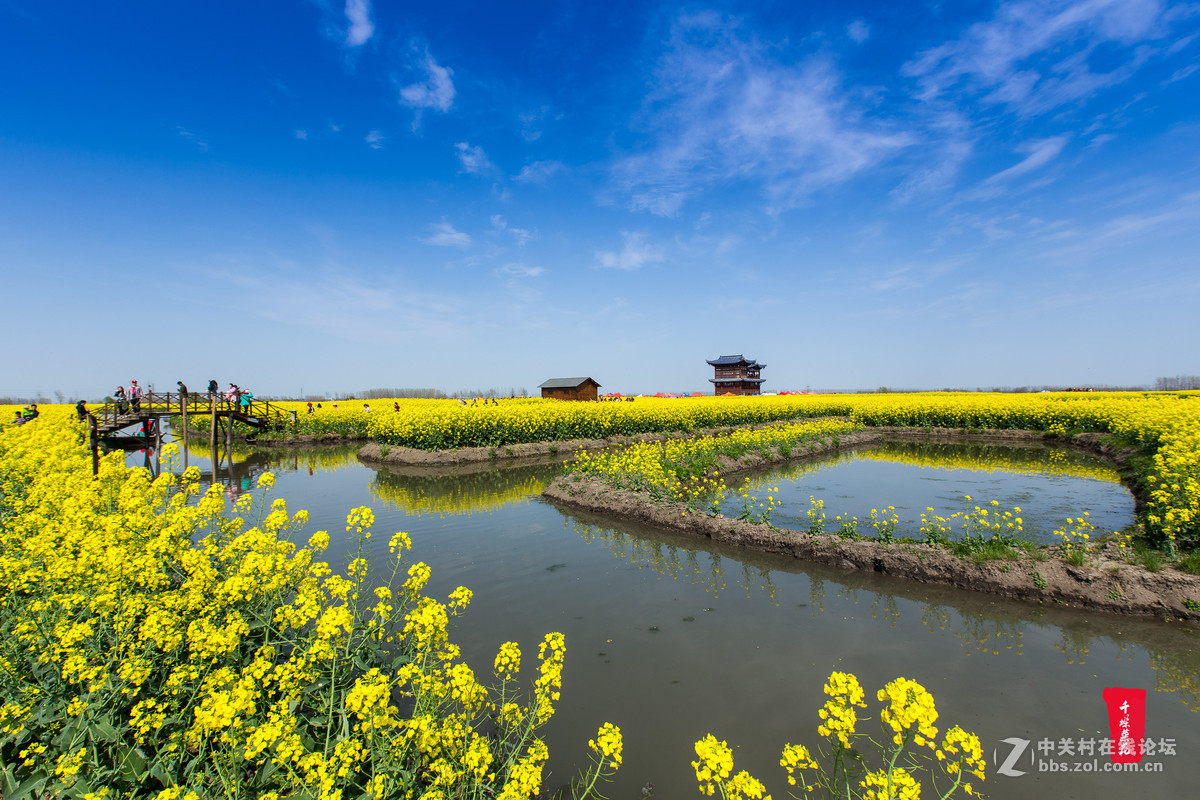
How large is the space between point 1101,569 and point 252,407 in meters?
40.7

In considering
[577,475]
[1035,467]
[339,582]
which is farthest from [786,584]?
[1035,467]

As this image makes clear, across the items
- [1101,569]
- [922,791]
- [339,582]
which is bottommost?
[922,791]

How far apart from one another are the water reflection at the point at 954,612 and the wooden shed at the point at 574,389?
41417 mm

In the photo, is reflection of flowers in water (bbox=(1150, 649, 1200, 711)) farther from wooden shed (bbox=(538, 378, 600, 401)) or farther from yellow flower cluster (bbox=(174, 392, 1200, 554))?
wooden shed (bbox=(538, 378, 600, 401))

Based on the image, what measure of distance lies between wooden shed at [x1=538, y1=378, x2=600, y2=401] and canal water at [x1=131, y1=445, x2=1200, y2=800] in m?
40.3

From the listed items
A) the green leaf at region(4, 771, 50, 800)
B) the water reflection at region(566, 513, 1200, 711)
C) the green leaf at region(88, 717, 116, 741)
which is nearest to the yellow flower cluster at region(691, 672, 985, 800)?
the green leaf at region(88, 717, 116, 741)

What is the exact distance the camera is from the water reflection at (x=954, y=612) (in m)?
5.98

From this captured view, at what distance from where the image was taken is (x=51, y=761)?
3213mm

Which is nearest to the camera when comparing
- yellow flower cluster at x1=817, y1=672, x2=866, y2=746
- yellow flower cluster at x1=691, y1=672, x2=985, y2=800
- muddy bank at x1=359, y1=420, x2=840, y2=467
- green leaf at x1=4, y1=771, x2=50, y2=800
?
yellow flower cluster at x1=691, y1=672, x2=985, y2=800

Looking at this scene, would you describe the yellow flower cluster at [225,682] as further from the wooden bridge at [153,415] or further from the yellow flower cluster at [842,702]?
the wooden bridge at [153,415]

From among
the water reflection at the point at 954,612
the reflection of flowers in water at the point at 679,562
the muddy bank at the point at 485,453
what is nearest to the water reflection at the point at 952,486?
the water reflection at the point at 954,612

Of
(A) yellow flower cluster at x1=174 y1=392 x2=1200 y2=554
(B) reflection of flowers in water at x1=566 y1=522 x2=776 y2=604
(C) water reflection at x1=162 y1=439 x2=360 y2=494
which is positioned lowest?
(B) reflection of flowers in water at x1=566 y1=522 x2=776 y2=604

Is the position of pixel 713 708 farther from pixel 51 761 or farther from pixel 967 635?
pixel 51 761

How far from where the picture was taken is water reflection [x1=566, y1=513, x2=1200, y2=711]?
19.6 ft
